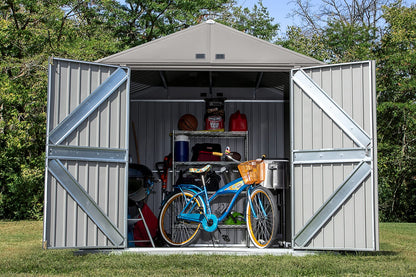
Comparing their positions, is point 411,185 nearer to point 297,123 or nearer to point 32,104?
point 32,104

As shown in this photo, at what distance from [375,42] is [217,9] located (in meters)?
5.58

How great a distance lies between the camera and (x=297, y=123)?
272 inches

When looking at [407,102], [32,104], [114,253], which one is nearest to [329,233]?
[114,253]

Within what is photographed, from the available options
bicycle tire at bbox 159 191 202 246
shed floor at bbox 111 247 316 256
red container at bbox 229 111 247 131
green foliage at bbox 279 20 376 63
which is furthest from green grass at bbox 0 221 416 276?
green foliage at bbox 279 20 376 63

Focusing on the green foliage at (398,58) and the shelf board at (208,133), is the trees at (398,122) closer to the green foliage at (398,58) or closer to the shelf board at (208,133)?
the green foliage at (398,58)

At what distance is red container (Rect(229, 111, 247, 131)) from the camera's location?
9172 millimetres

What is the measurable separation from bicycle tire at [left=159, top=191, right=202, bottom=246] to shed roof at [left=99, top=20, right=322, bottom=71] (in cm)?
180

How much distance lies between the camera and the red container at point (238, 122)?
9172mm

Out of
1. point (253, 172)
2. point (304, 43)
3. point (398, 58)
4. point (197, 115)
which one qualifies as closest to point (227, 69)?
point (253, 172)

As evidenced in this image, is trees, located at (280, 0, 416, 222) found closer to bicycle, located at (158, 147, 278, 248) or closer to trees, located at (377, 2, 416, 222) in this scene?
trees, located at (377, 2, 416, 222)

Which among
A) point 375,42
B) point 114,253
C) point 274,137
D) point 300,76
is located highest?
point 375,42

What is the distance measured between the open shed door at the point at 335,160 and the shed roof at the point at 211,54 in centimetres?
39

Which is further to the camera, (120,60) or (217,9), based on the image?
(217,9)

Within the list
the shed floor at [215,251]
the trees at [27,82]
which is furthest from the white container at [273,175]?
the trees at [27,82]
